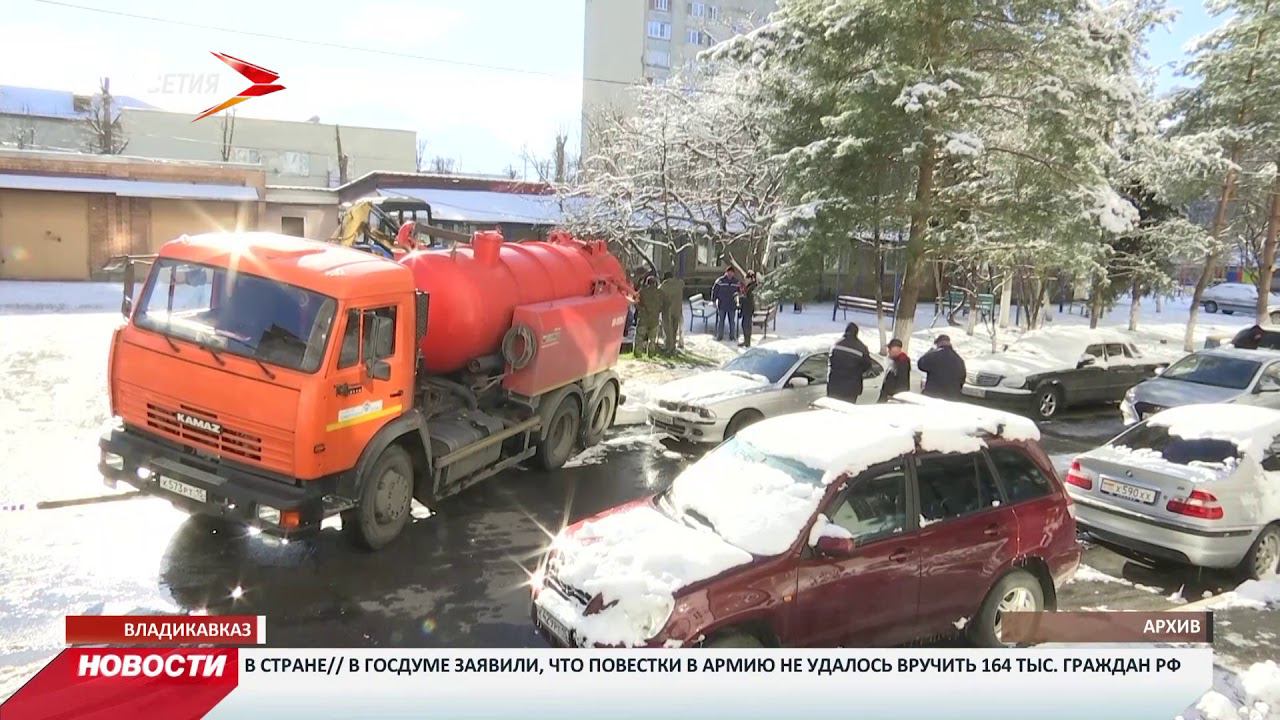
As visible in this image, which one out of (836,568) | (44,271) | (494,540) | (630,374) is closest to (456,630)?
(494,540)

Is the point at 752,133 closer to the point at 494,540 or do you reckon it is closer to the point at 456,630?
the point at 494,540

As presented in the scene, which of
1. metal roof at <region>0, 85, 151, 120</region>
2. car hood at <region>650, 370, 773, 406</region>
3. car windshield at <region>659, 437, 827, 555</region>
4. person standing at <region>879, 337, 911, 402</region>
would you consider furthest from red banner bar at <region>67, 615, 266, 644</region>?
metal roof at <region>0, 85, 151, 120</region>

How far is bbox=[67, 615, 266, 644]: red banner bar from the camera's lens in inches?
179

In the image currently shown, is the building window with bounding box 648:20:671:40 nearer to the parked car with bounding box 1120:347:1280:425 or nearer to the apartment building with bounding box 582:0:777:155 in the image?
the apartment building with bounding box 582:0:777:155

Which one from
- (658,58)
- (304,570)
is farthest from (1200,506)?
(658,58)

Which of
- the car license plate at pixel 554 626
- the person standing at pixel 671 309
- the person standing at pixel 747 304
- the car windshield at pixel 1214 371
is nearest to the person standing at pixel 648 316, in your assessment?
the person standing at pixel 671 309

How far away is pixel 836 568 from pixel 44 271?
3024 cm

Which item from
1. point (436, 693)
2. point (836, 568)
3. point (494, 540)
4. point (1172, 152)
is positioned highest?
point (1172, 152)

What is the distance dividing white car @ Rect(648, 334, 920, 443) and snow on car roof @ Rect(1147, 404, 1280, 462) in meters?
3.76

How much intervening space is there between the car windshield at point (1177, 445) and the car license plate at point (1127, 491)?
455mm

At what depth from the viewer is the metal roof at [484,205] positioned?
1017 inches

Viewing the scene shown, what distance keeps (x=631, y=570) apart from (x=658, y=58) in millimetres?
68128

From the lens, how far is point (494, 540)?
721cm

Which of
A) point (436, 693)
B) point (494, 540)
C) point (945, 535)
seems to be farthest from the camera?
point (494, 540)
